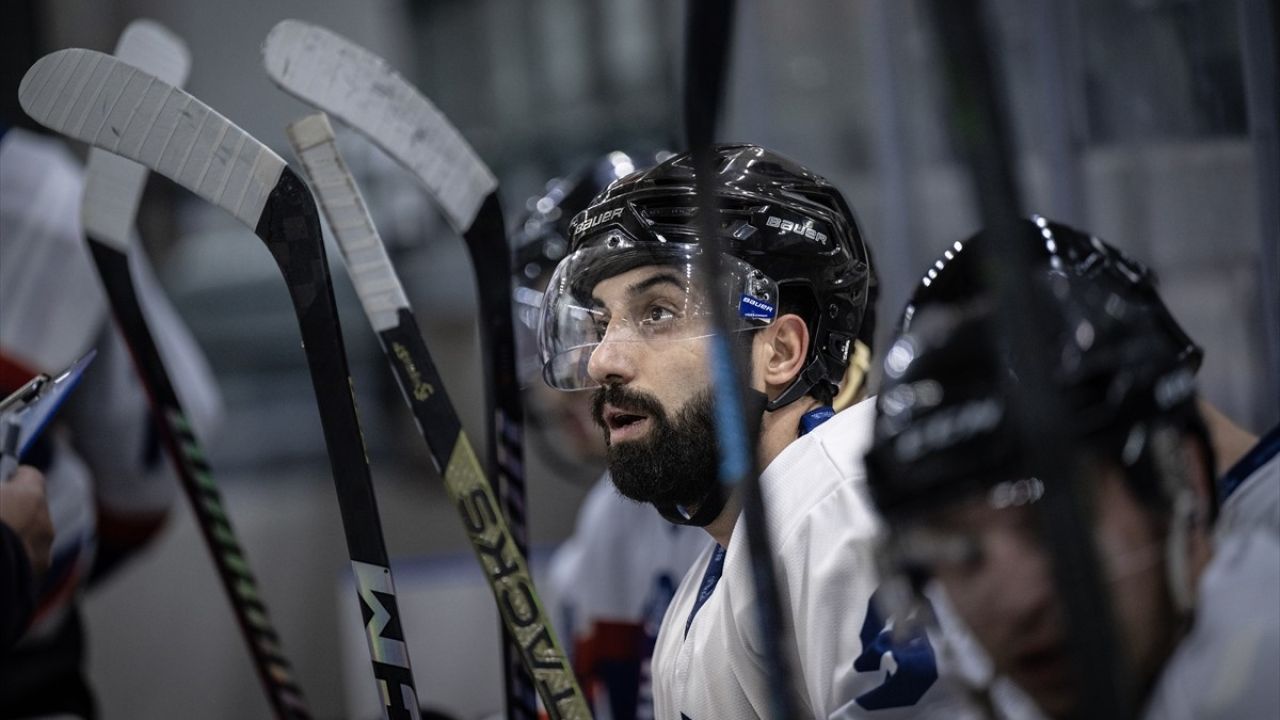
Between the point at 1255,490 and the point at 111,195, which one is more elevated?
the point at 111,195

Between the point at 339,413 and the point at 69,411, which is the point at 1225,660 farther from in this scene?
the point at 69,411

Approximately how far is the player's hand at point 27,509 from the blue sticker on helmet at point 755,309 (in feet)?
2.42

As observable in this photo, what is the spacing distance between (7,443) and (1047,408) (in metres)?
1.02

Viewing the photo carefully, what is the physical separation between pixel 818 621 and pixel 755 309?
0.33 metres

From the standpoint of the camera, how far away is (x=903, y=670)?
999 mm

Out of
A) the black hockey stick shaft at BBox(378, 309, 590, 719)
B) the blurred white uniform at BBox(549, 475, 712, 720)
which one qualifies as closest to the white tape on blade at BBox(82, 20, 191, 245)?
the black hockey stick shaft at BBox(378, 309, 590, 719)

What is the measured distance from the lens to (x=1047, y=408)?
0.61 meters

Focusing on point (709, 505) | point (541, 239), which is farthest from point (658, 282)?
point (541, 239)

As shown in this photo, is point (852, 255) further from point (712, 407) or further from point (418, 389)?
point (418, 389)

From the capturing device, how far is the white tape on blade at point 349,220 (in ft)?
3.94

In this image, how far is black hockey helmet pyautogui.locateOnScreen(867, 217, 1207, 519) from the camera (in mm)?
769

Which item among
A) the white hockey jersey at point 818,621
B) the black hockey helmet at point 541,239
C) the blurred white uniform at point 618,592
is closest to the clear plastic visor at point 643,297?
the white hockey jersey at point 818,621

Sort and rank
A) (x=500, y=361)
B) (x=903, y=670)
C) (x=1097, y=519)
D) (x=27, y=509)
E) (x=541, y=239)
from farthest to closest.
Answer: (x=541, y=239) < (x=500, y=361) < (x=27, y=509) < (x=903, y=670) < (x=1097, y=519)

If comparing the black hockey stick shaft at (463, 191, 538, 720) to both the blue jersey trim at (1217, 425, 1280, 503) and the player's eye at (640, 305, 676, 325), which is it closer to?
the player's eye at (640, 305, 676, 325)
